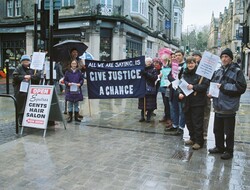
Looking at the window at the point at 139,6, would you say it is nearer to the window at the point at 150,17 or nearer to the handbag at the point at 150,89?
the window at the point at 150,17

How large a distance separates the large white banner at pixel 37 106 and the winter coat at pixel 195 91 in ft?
10.1

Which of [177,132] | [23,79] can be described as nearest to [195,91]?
[177,132]

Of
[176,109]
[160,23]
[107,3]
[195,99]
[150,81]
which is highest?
[160,23]

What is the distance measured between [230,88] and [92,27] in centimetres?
1934

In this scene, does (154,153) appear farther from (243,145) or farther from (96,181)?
(243,145)

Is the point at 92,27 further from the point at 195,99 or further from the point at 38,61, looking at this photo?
the point at 195,99

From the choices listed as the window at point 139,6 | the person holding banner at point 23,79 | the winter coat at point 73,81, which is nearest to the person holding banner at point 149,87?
the winter coat at point 73,81

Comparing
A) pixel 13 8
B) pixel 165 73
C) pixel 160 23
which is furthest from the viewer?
pixel 160 23

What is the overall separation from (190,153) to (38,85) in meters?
3.85

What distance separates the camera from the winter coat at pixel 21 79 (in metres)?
7.48

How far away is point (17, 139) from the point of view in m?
6.64

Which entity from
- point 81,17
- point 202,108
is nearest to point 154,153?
point 202,108

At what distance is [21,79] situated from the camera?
7445 mm

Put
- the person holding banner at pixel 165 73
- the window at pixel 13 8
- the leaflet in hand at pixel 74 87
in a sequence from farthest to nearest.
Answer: the window at pixel 13 8 → the leaflet in hand at pixel 74 87 → the person holding banner at pixel 165 73
